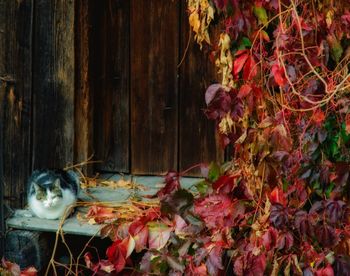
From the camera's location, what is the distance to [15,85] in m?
4.20

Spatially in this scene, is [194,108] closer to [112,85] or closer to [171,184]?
[112,85]

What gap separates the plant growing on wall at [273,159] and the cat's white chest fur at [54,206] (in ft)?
1.79

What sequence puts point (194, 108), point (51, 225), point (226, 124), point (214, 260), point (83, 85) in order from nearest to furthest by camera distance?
1. point (214, 260)
2. point (226, 124)
3. point (51, 225)
4. point (83, 85)
5. point (194, 108)

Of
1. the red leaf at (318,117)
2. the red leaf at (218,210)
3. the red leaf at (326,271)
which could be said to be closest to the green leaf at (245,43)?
the red leaf at (318,117)

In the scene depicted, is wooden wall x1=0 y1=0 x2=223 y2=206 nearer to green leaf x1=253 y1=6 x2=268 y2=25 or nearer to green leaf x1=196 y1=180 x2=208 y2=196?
green leaf x1=196 y1=180 x2=208 y2=196

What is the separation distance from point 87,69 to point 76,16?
1.00 feet

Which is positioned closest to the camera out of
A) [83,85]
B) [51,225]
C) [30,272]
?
[30,272]

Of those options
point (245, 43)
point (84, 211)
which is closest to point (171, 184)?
point (84, 211)

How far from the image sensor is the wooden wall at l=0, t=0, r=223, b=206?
13.8ft

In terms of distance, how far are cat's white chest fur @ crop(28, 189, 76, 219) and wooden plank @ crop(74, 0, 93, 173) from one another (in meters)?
0.43

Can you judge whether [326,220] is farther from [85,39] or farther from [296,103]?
[85,39]

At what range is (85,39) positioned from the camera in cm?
432

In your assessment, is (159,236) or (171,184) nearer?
(159,236)

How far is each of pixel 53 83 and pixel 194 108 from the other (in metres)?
0.82
